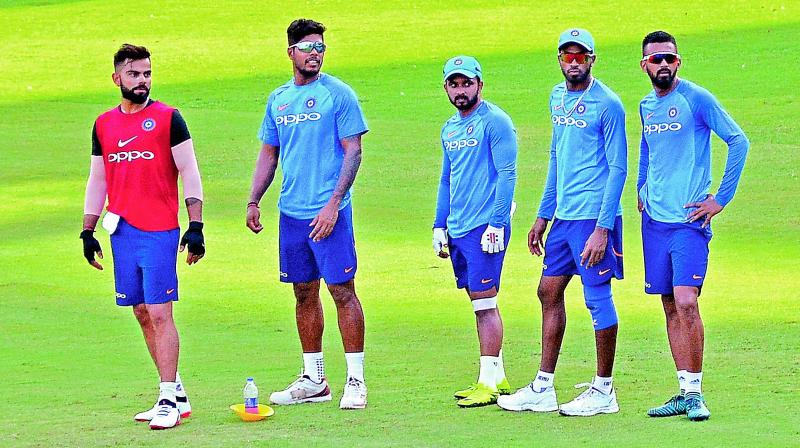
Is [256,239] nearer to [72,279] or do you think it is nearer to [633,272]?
[72,279]

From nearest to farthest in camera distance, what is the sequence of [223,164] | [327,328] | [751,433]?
1. [751,433]
2. [327,328]
3. [223,164]

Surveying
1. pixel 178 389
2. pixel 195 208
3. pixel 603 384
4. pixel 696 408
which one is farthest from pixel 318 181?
pixel 696 408

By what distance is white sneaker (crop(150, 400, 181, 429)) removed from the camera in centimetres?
911

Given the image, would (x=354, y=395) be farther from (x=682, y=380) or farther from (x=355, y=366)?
(x=682, y=380)

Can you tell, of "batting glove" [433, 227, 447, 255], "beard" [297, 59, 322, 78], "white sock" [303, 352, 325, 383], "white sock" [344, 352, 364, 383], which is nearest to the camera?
"white sock" [344, 352, 364, 383]

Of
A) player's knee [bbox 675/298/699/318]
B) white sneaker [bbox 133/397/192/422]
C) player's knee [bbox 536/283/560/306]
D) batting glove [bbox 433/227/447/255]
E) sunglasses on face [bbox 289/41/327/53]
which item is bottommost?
white sneaker [bbox 133/397/192/422]

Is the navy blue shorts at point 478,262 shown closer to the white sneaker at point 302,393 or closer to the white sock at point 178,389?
the white sneaker at point 302,393

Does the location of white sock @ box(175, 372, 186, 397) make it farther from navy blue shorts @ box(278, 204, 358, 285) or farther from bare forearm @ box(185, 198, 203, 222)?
navy blue shorts @ box(278, 204, 358, 285)

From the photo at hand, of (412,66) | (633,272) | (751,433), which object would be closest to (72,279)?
(633,272)

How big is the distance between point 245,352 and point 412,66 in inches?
852

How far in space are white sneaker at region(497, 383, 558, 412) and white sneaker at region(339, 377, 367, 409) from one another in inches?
33.7

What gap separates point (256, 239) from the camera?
17.4m

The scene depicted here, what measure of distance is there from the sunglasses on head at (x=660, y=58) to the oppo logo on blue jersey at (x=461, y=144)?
52.0 inches

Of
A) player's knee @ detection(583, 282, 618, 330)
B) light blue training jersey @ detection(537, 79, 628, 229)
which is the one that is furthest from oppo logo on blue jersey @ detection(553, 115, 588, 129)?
player's knee @ detection(583, 282, 618, 330)
